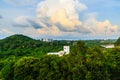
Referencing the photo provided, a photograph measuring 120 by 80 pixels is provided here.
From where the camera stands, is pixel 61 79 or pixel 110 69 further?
pixel 110 69

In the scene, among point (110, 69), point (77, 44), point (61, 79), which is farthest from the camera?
point (110, 69)

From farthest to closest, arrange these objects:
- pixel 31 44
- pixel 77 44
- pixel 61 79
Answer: pixel 31 44 < pixel 77 44 < pixel 61 79

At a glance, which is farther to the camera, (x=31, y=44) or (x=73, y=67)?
(x=31, y=44)

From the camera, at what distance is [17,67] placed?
52.9m

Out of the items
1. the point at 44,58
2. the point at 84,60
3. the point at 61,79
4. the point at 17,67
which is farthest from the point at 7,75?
the point at 84,60

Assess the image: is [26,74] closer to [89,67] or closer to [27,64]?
[27,64]

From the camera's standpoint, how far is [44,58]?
53375mm

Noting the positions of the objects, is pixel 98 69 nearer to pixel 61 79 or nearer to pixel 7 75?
pixel 61 79

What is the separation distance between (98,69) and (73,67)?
174 inches

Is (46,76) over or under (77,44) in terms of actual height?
under

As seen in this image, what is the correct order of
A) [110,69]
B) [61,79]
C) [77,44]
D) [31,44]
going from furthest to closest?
[31,44], [110,69], [77,44], [61,79]

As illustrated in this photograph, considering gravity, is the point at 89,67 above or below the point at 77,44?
below

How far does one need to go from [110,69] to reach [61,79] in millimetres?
12962

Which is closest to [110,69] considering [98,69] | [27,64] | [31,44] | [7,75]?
[98,69]
